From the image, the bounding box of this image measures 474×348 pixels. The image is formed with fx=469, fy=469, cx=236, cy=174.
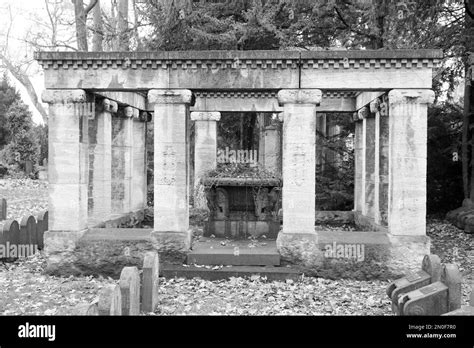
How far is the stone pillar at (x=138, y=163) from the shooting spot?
626 inches

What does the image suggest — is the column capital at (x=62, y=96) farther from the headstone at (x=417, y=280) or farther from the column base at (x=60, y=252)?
the headstone at (x=417, y=280)

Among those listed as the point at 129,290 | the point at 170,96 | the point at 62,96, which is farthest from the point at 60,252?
the point at 129,290

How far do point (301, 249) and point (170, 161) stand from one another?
3585 millimetres

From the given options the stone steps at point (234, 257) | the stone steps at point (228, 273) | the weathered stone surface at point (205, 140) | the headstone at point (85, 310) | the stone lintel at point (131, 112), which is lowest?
the stone steps at point (228, 273)

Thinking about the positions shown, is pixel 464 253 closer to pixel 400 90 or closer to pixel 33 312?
pixel 400 90

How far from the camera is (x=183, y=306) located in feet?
26.7

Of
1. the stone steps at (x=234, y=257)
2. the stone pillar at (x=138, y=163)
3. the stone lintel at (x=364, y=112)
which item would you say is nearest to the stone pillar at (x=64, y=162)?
the stone steps at (x=234, y=257)

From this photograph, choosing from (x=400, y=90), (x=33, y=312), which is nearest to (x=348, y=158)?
(x=400, y=90)

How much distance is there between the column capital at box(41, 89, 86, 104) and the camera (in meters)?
10.8

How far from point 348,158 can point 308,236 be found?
11309mm

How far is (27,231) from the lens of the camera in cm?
1214

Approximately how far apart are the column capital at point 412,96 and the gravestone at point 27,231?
9.51 m

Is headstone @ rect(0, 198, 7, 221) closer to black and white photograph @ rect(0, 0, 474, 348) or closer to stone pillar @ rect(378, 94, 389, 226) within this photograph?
black and white photograph @ rect(0, 0, 474, 348)

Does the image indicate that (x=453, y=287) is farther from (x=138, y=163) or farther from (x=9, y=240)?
(x=138, y=163)
